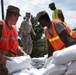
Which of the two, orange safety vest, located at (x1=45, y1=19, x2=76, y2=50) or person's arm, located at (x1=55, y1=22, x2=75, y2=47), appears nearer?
person's arm, located at (x1=55, y1=22, x2=75, y2=47)

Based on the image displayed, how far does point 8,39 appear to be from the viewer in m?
4.81

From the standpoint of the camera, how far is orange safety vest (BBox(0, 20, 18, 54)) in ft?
15.4

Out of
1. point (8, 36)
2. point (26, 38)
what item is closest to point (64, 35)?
point (8, 36)

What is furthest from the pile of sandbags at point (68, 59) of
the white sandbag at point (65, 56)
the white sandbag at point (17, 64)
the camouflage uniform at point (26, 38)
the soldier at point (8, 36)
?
the camouflage uniform at point (26, 38)

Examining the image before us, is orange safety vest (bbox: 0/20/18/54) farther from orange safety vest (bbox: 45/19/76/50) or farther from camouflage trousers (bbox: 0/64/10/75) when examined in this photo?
orange safety vest (bbox: 45/19/76/50)

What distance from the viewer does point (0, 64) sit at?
466 centimetres

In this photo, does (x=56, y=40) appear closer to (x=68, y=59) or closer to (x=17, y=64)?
(x=17, y=64)

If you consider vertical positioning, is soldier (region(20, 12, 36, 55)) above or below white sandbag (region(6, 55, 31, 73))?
below

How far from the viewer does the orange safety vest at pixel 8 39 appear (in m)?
4.70

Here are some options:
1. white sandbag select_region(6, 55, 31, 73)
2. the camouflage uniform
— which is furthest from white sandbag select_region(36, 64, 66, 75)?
the camouflage uniform

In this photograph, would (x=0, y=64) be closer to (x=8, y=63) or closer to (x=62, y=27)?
(x=8, y=63)

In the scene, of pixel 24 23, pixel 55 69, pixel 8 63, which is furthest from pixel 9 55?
pixel 24 23

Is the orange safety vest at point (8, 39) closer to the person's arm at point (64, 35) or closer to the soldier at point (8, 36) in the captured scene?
the soldier at point (8, 36)

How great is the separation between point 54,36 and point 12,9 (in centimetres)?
69
